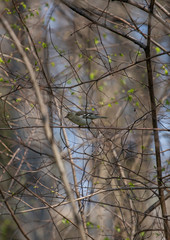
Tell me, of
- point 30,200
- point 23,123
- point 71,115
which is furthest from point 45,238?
point 71,115

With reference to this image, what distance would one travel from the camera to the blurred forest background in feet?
13.2

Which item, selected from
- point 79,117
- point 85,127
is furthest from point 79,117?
point 85,127

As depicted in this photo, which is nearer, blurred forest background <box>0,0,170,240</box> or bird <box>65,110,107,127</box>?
blurred forest background <box>0,0,170,240</box>

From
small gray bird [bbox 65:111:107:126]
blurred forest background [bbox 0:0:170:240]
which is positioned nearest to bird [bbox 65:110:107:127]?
small gray bird [bbox 65:111:107:126]

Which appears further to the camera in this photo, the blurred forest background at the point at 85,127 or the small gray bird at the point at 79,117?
the small gray bird at the point at 79,117

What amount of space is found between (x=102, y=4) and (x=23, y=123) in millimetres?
2993

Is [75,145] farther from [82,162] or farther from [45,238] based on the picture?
[45,238]

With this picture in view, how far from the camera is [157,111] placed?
4531 millimetres

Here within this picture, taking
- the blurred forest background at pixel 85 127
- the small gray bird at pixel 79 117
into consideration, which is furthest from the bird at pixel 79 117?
the blurred forest background at pixel 85 127

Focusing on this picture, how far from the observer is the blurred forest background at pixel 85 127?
403 cm

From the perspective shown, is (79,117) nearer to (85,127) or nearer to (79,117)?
(79,117)

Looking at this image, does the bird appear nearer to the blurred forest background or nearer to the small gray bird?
the small gray bird

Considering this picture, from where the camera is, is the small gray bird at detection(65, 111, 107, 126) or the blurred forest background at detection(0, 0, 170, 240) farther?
the small gray bird at detection(65, 111, 107, 126)

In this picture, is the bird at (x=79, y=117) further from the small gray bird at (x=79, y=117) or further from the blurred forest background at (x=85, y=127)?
the blurred forest background at (x=85, y=127)
